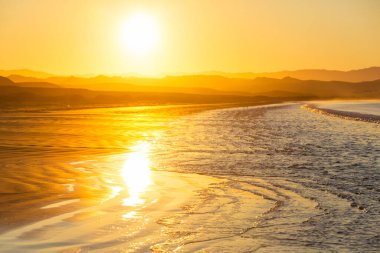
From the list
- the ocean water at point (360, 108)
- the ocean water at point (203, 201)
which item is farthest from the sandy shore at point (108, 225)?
the ocean water at point (360, 108)

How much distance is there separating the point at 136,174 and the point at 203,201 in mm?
3263

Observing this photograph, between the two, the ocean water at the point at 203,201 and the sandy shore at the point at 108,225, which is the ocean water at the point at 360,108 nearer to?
the ocean water at the point at 203,201

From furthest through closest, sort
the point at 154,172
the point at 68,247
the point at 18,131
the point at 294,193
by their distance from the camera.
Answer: the point at 18,131 < the point at 154,172 < the point at 294,193 < the point at 68,247

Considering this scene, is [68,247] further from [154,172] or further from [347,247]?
[154,172]

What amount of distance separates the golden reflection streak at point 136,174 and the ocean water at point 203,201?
0.21ft

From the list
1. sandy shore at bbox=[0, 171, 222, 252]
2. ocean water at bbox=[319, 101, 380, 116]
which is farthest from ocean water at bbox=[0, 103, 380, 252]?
Result: ocean water at bbox=[319, 101, 380, 116]

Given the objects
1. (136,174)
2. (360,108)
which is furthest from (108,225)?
(360,108)

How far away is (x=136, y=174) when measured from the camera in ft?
38.5

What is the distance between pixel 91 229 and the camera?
7.00m

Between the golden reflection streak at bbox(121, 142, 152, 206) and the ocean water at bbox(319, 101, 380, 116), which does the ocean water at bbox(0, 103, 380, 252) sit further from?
the ocean water at bbox(319, 101, 380, 116)

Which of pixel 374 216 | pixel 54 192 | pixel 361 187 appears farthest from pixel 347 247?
pixel 54 192

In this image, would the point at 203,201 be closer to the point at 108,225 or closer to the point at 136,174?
the point at 108,225

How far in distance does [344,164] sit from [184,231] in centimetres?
703

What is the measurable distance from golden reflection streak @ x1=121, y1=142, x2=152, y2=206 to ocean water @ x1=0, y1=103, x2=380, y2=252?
6 centimetres
